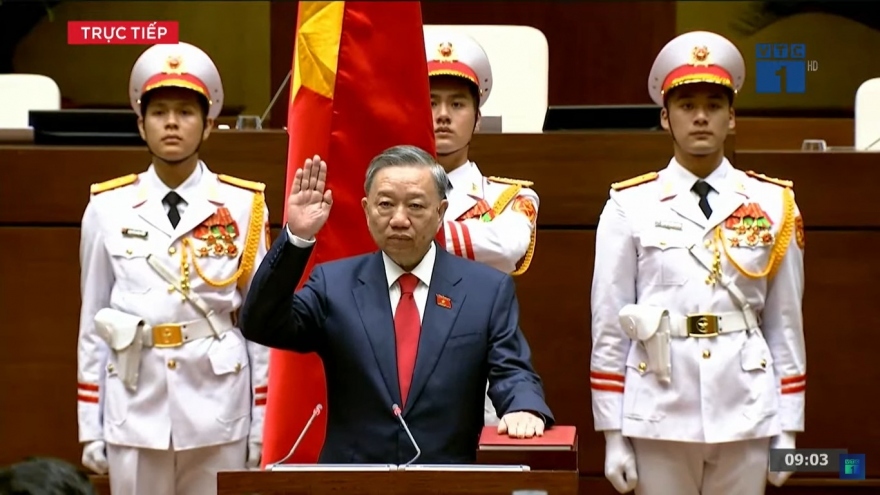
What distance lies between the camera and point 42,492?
1.75 m

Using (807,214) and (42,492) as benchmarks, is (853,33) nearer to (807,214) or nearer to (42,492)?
(807,214)

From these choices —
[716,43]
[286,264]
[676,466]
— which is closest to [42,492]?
[286,264]

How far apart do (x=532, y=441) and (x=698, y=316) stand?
3.71ft

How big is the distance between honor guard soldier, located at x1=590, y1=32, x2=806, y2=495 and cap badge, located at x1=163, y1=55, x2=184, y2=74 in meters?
1.11

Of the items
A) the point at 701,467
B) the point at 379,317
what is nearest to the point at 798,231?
the point at 701,467

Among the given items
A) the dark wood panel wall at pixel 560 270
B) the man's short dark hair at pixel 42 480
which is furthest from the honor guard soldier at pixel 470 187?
the man's short dark hair at pixel 42 480

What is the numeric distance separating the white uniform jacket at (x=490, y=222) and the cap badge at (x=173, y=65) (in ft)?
2.35

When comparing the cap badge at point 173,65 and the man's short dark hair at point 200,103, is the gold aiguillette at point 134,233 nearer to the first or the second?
the man's short dark hair at point 200,103

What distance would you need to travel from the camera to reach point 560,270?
4.41 m

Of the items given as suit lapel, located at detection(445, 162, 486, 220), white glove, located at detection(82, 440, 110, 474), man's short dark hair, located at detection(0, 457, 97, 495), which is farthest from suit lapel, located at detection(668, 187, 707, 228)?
man's short dark hair, located at detection(0, 457, 97, 495)

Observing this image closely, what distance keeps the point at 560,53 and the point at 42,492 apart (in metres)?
5.55

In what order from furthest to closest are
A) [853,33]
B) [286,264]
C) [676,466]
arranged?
[853,33] < [676,466] < [286,264]

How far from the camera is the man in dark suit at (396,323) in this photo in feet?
9.81

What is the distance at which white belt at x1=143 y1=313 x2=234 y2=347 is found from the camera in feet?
12.6
